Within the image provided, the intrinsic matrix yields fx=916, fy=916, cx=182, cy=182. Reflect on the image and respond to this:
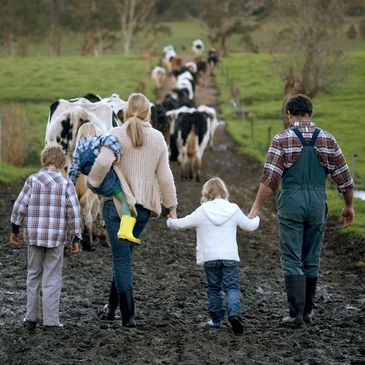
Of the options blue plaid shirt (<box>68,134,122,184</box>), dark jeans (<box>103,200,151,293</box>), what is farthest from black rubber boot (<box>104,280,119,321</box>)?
blue plaid shirt (<box>68,134,122,184</box>)

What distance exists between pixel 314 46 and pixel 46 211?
23220mm

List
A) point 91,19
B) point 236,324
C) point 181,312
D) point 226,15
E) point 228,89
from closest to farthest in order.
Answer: point 236,324, point 181,312, point 228,89, point 226,15, point 91,19

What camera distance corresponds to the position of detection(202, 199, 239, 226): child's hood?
842 cm

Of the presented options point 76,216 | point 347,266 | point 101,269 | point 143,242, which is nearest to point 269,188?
point 76,216

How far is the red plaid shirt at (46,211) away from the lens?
834 centimetres

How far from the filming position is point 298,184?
348 inches

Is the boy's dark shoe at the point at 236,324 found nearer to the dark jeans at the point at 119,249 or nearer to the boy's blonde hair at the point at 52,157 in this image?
the dark jeans at the point at 119,249

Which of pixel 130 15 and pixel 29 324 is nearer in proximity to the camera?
pixel 29 324

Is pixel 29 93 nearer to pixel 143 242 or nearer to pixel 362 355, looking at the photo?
pixel 143 242

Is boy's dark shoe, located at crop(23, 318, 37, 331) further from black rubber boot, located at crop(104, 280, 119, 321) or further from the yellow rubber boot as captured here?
the yellow rubber boot

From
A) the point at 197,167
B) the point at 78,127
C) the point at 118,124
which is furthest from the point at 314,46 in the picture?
the point at 78,127

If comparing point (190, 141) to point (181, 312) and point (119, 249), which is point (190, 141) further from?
point (119, 249)

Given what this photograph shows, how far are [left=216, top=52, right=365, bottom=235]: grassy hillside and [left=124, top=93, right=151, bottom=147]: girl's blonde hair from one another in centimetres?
731

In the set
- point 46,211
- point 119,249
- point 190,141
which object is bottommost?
point 119,249
